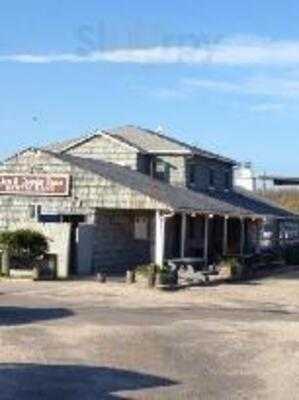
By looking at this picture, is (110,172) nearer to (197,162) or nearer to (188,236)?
(188,236)

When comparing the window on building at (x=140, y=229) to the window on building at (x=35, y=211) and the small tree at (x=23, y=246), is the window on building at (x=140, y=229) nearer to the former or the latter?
the window on building at (x=35, y=211)

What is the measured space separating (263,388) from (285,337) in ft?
20.1

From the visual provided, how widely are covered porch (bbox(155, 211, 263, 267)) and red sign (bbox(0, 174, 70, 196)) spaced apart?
3.46 m

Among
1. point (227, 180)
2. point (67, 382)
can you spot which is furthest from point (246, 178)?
point (67, 382)

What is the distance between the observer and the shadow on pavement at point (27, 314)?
70.8 ft

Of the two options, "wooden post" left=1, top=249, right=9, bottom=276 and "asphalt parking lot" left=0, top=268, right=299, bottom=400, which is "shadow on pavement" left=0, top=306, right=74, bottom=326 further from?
"wooden post" left=1, top=249, right=9, bottom=276

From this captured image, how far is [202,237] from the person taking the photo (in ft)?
164

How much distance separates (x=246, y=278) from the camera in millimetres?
41344

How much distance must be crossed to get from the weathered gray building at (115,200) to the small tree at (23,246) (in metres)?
1.13

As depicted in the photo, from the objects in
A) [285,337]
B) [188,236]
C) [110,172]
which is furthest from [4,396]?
[188,236]

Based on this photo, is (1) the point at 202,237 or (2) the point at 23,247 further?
(1) the point at 202,237

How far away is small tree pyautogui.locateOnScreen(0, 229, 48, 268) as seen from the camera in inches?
1400

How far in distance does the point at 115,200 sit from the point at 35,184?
2916 mm

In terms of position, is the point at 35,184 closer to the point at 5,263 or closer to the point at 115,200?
the point at 115,200
